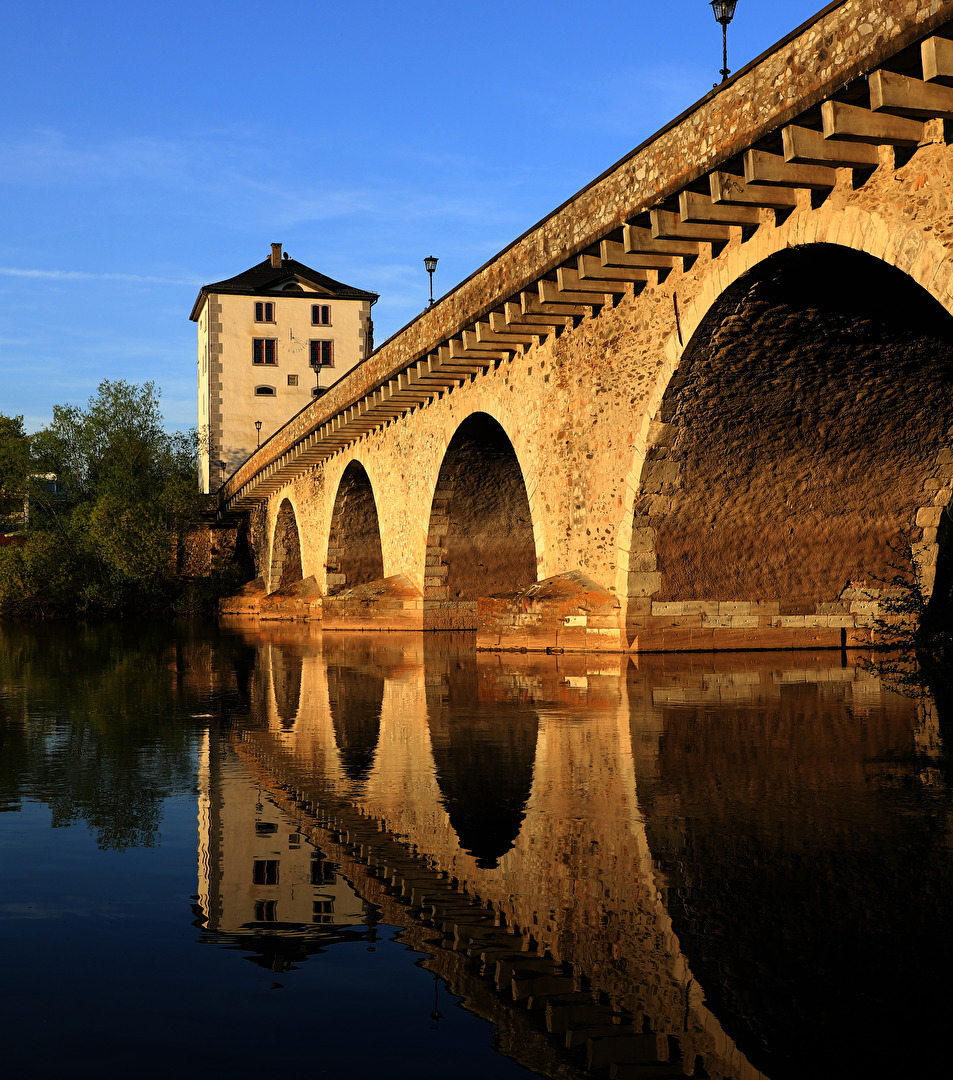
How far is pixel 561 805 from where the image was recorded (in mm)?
5281

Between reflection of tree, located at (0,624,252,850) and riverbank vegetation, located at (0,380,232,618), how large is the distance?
2268 cm

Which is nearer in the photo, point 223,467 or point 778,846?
point 778,846

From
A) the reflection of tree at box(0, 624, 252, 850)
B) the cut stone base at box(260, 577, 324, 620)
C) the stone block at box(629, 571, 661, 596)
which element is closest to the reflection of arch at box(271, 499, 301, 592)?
the cut stone base at box(260, 577, 324, 620)

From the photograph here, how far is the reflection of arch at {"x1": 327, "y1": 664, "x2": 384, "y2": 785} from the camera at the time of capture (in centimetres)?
664

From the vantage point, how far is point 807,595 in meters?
14.5

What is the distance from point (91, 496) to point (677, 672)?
125ft

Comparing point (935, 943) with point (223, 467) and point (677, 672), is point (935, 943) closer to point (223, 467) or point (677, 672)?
point (677, 672)

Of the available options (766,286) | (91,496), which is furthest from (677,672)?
(91,496)

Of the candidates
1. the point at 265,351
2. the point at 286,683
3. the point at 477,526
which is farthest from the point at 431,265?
the point at 265,351

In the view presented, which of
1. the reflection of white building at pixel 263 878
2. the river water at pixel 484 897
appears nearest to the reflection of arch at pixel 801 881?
the river water at pixel 484 897

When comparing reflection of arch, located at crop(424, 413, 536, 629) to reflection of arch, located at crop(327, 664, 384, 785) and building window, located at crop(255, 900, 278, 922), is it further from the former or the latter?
building window, located at crop(255, 900, 278, 922)

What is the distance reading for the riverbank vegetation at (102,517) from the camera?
3875 centimetres

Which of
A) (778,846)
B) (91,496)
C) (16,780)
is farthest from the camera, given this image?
(91,496)

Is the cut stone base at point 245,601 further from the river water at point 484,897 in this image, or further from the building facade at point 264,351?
the river water at point 484,897
